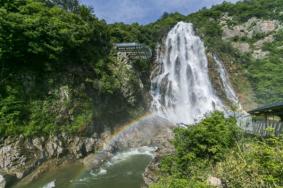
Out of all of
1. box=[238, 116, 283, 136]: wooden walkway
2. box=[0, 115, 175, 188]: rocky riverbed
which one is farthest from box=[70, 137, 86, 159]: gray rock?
box=[238, 116, 283, 136]: wooden walkway

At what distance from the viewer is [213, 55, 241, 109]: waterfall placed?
38350mm

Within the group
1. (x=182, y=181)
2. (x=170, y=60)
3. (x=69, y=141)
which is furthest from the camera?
(x=170, y=60)

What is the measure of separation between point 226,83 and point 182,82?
7.94 m

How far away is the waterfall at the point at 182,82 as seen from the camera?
113 feet

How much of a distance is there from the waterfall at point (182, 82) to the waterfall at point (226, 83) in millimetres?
2901

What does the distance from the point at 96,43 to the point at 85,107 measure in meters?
8.37

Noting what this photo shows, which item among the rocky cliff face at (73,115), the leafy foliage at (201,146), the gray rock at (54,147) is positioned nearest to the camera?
the leafy foliage at (201,146)

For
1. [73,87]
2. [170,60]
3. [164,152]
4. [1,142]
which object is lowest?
[164,152]

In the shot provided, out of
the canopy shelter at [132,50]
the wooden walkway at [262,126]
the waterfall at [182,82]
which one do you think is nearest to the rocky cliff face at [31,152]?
the wooden walkway at [262,126]

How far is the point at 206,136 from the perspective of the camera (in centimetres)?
1382

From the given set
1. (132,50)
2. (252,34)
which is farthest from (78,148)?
(252,34)

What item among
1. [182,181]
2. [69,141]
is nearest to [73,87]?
[69,141]

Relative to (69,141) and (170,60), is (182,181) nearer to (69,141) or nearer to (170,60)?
(69,141)

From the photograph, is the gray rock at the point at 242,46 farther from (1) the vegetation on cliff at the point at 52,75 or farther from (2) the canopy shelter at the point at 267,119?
(2) the canopy shelter at the point at 267,119
